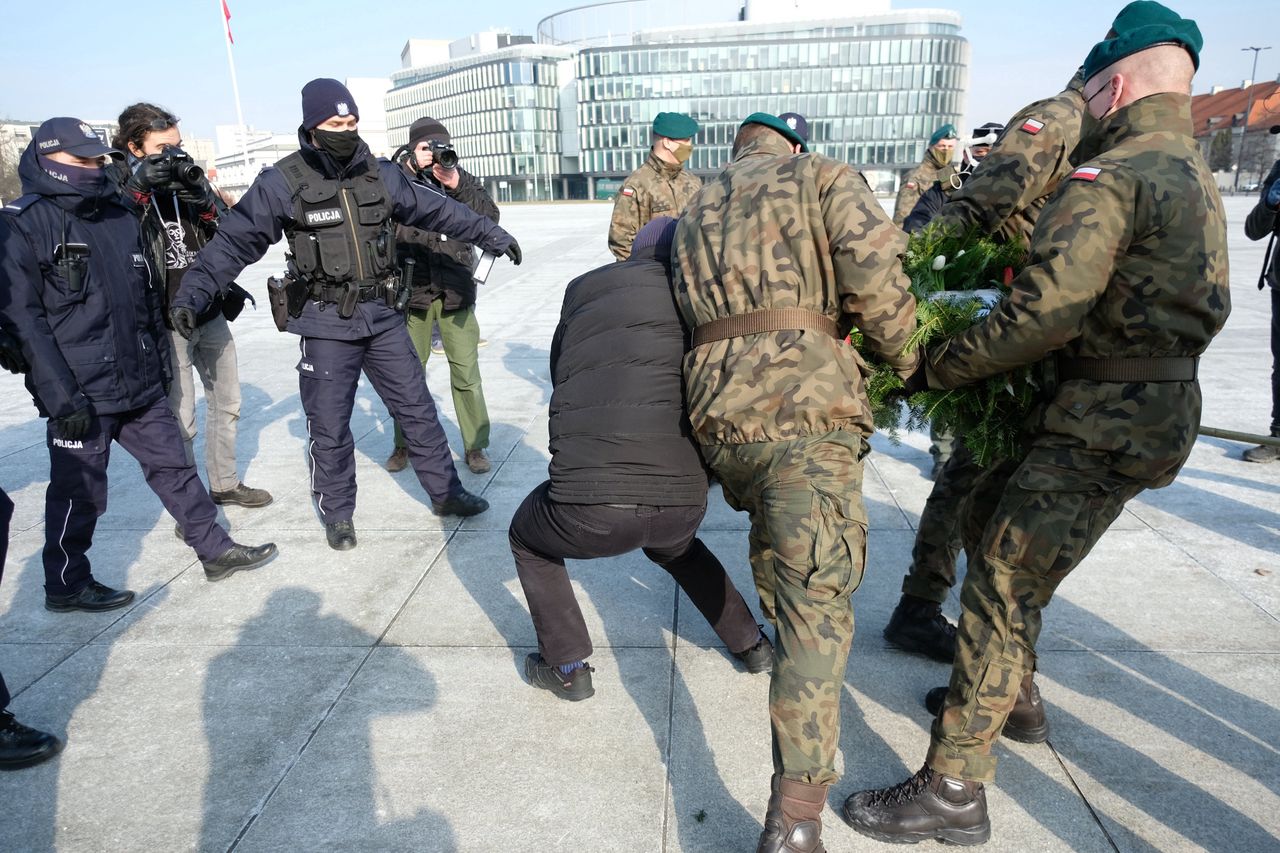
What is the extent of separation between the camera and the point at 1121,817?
2400mm

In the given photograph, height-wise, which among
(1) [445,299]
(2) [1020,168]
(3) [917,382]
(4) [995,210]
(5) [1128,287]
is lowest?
(1) [445,299]

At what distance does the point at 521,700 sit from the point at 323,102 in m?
2.93

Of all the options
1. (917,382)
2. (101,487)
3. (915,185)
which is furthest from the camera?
(915,185)

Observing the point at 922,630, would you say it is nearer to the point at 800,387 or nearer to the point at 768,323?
the point at 800,387

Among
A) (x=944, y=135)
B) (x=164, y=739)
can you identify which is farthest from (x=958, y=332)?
(x=944, y=135)

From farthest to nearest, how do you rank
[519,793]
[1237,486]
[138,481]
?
[138,481], [1237,486], [519,793]

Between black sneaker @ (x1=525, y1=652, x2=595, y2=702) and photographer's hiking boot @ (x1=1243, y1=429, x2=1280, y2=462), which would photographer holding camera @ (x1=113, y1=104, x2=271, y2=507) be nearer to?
black sneaker @ (x1=525, y1=652, x2=595, y2=702)

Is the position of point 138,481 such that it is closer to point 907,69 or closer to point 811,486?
point 811,486

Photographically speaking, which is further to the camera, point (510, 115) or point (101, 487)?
point (510, 115)

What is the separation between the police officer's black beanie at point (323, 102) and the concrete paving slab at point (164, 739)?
7.94 ft

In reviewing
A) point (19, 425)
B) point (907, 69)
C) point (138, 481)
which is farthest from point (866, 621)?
point (907, 69)

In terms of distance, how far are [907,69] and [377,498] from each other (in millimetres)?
85655

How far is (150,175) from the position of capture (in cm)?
402

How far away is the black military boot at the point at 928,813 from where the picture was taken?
234cm
